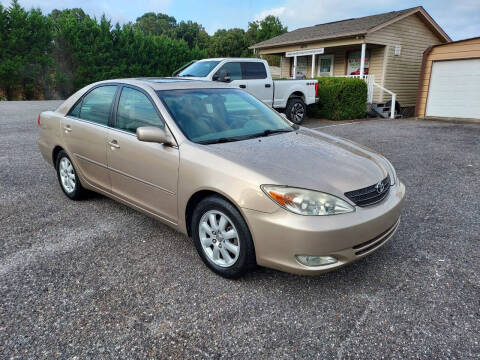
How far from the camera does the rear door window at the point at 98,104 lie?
13.0ft

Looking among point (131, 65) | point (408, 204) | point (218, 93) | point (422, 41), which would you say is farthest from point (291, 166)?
point (131, 65)

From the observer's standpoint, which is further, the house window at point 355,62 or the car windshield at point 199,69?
the house window at point 355,62

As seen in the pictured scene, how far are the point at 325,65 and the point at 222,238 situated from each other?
18172 mm

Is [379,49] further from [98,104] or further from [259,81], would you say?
[98,104]

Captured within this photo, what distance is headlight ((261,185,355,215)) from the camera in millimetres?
2494

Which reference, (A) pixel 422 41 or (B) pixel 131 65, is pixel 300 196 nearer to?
(A) pixel 422 41

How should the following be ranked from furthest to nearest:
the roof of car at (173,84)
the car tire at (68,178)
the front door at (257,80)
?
the front door at (257,80) → the car tire at (68,178) → the roof of car at (173,84)

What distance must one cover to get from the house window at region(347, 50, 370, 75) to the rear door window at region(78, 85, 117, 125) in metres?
15.2

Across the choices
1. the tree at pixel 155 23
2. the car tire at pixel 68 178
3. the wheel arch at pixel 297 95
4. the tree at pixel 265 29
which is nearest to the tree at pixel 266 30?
the tree at pixel 265 29

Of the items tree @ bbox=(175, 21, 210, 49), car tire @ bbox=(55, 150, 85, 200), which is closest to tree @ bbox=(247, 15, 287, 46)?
tree @ bbox=(175, 21, 210, 49)

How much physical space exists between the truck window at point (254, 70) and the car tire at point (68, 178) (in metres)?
6.95

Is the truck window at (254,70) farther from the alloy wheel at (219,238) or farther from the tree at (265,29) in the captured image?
the tree at (265,29)

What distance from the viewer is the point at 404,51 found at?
17.1 meters

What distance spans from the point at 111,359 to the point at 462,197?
4.87m
